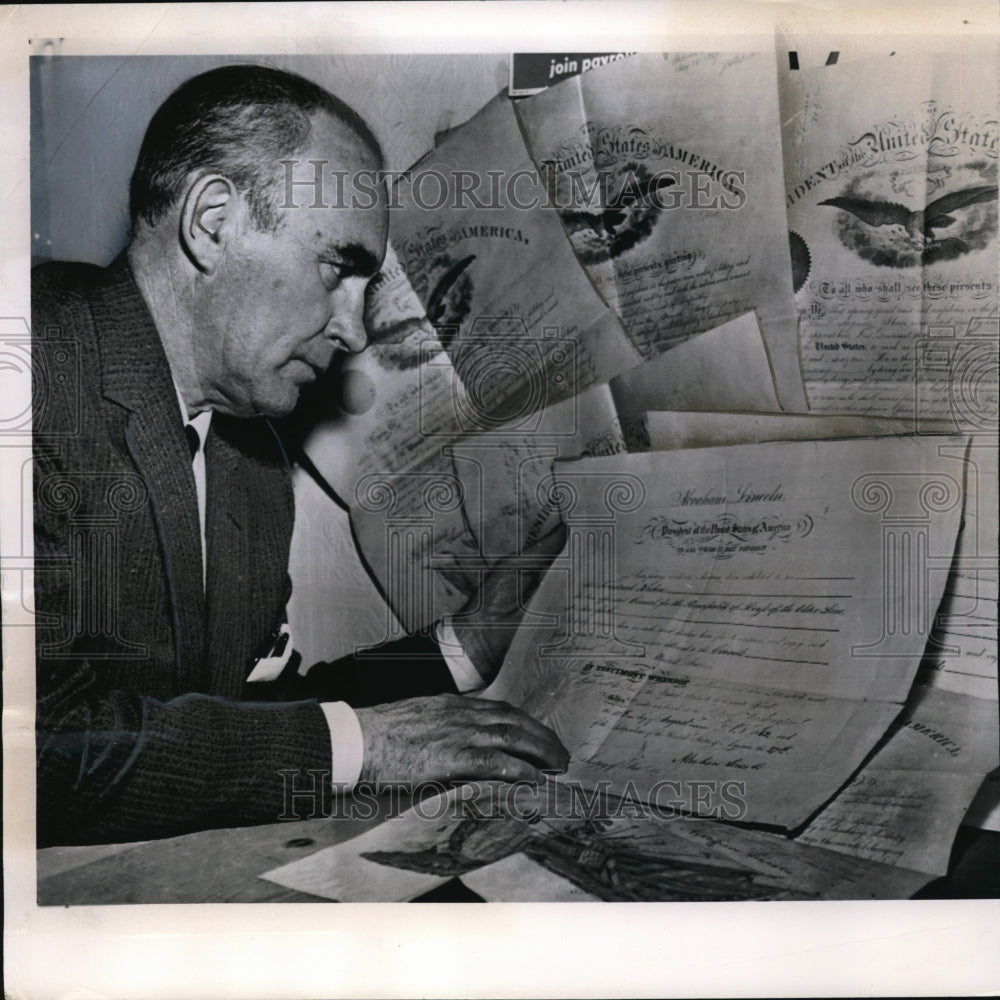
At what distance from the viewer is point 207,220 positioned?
102 inches

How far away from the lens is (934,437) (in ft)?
8.77

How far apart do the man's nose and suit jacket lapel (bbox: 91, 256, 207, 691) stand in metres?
0.43

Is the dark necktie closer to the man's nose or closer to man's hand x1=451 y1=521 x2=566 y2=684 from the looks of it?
the man's nose

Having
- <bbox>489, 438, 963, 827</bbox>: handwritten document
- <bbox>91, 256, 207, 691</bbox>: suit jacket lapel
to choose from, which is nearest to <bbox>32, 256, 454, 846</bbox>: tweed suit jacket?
<bbox>91, 256, 207, 691</bbox>: suit jacket lapel

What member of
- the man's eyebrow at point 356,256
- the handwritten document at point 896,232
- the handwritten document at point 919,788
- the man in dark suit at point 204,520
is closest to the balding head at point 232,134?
the man in dark suit at point 204,520

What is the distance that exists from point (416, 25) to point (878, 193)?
4.07 feet

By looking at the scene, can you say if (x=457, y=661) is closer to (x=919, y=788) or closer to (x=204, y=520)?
(x=204, y=520)

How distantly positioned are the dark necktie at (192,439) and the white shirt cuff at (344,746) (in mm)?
718

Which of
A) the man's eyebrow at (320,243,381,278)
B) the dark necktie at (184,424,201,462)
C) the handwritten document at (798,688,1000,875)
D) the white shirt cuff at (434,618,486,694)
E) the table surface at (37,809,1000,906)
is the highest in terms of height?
the man's eyebrow at (320,243,381,278)

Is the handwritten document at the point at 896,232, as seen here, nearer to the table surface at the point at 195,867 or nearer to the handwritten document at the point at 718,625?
the handwritten document at the point at 718,625

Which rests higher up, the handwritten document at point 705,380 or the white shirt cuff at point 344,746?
the handwritten document at point 705,380

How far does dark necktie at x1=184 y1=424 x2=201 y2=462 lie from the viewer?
2.64 metres

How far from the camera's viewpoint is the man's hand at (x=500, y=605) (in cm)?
265

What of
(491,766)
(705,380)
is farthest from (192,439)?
(705,380)
